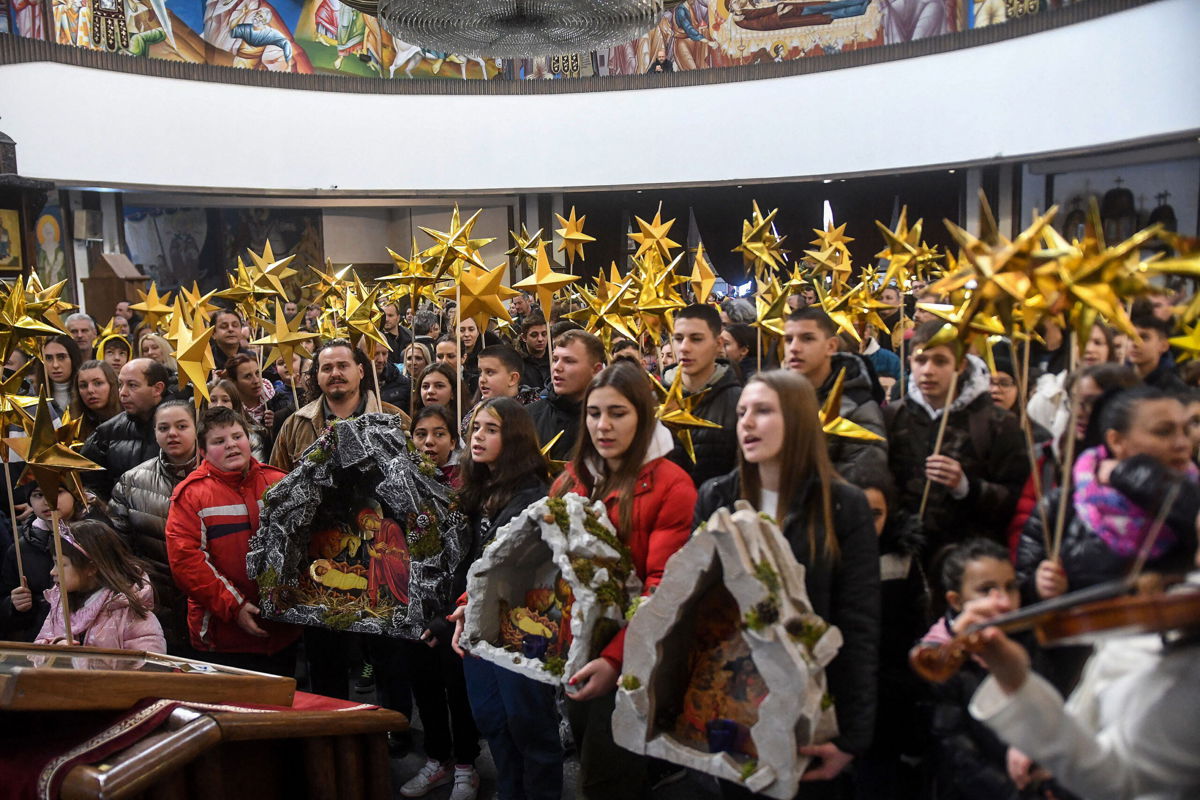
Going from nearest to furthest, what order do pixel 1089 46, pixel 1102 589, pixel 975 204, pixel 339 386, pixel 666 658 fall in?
pixel 1102 589
pixel 666 658
pixel 339 386
pixel 1089 46
pixel 975 204

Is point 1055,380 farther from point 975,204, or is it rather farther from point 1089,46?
point 975,204

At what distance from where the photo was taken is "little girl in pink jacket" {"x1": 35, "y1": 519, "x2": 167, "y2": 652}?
3561 mm

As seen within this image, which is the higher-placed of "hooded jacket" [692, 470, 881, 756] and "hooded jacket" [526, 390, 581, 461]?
"hooded jacket" [526, 390, 581, 461]

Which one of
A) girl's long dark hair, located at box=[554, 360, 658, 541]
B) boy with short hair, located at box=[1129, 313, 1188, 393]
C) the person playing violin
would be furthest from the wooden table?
boy with short hair, located at box=[1129, 313, 1188, 393]

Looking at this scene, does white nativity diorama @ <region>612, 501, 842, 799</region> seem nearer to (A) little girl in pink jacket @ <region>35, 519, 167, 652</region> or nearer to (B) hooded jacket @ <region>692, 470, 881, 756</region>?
(B) hooded jacket @ <region>692, 470, 881, 756</region>

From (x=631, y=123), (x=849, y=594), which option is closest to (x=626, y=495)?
(x=849, y=594)

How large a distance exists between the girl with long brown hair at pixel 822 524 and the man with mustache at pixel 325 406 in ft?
8.82

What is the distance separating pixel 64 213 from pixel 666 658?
14.2 meters

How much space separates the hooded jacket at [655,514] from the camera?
2936 millimetres

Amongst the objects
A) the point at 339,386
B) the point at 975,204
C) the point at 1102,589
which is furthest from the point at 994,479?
the point at 975,204

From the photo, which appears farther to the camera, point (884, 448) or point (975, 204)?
point (975, 204)

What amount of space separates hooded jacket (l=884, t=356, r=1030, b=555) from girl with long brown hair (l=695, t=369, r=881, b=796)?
686mm

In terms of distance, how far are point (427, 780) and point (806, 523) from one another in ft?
7.46

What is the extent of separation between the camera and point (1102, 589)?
4.62 ft
